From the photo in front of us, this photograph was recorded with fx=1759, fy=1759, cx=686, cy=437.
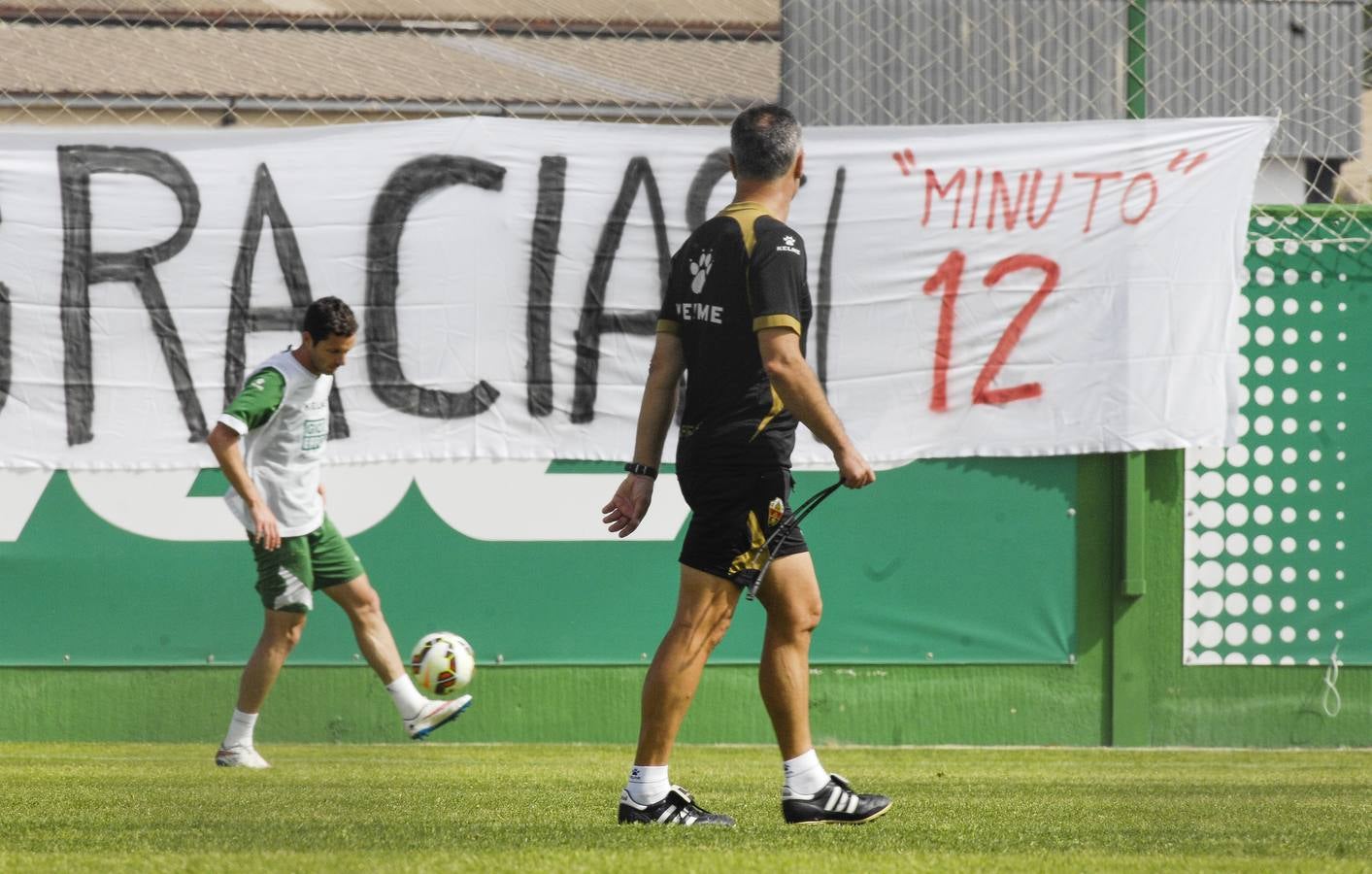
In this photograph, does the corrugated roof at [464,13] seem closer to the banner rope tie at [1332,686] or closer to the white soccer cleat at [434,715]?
the white soccer cleat at [434,715]

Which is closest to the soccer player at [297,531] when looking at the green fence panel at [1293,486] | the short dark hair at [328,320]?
the short dark hair at [328,320]

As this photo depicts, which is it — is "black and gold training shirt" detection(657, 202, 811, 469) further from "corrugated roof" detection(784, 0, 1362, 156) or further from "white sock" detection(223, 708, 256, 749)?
"corrugated roof" detection(784, 0, 1362, 156)

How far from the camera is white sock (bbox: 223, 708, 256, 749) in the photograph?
694 centimetres

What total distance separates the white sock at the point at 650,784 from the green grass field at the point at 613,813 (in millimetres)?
129

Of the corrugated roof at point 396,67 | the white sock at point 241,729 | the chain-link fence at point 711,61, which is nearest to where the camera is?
the white sock at point 241,729

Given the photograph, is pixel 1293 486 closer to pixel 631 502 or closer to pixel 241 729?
pixel 631 502

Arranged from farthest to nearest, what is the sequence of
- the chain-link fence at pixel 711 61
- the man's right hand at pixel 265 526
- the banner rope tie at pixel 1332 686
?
1. the chain-link fence at pixel 711 61
2. the banner rope tie at pixel 1332 686
3. the man's right hand at pixel 265 526

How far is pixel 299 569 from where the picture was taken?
6.93 meters

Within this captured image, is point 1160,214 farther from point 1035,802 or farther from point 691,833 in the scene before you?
point 691,833

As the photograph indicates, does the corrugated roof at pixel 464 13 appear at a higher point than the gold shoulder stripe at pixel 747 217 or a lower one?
higher

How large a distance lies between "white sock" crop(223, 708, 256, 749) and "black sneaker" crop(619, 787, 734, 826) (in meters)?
2.85

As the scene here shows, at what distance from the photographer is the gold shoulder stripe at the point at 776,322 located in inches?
174

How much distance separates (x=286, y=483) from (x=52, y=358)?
1854mm

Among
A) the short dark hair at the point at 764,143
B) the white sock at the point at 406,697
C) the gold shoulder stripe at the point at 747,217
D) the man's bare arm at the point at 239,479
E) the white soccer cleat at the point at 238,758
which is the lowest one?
the white soccer cleat at the point at 238,758
